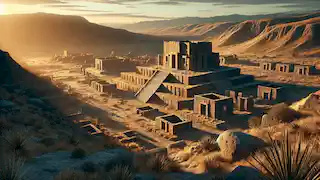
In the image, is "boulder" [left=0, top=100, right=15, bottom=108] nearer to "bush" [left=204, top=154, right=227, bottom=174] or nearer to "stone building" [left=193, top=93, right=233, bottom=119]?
"bush" [left=204, top=154, right=227, bottom=174]

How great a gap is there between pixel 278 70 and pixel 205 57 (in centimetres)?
1862

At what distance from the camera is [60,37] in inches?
4390

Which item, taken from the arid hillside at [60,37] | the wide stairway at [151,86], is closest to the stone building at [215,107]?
the wide stairway at [151,86]

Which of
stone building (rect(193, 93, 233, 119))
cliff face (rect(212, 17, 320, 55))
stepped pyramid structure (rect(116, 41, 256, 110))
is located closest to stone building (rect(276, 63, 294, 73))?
stepped pyramid structure (rect(116, 41, 256, 110))

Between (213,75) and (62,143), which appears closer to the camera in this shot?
(62,143)

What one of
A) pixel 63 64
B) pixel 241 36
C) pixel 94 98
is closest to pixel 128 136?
pixel 94 98

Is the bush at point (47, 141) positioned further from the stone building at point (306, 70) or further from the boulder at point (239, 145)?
the stone building at point (306, 70)

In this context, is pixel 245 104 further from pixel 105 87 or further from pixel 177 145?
pixel 105 87

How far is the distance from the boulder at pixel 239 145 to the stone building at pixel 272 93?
19.9m

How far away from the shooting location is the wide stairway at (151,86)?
31.9 meters

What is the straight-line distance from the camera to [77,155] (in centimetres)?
995

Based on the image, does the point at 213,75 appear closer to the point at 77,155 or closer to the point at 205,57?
the point at 205,57

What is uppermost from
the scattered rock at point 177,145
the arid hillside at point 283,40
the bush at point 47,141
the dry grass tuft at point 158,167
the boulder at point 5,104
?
the arid hillside at point 283,40

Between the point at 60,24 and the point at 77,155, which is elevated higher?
the point at 60,24
